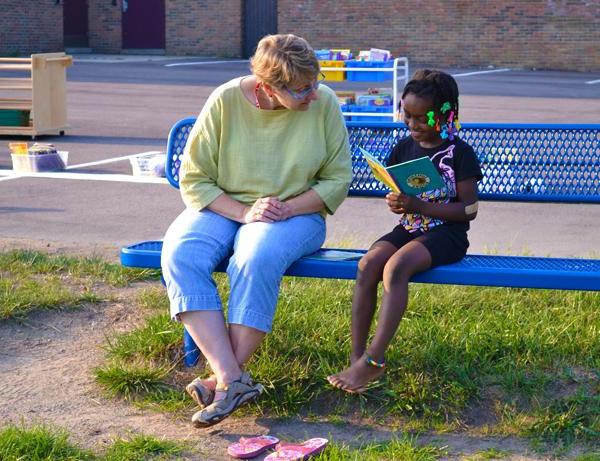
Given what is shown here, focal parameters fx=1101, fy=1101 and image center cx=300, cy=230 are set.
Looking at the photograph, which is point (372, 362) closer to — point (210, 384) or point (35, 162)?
point (210, 384)

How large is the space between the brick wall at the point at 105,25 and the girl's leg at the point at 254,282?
29875 mm

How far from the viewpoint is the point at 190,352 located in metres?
4.36

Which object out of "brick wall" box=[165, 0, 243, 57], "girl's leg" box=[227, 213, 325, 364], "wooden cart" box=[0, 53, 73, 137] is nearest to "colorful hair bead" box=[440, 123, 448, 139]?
"girl's leg" box=[227, 213, 325, 364]

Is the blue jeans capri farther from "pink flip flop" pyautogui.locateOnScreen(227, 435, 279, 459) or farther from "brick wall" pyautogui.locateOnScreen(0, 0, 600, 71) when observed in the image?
"brick wall" pyautogui.locateOnScreen(0, 0, 600, 71)

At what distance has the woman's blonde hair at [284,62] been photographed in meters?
3.98

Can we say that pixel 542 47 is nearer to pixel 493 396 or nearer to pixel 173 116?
pixel 173 116

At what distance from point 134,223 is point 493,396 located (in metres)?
4.06

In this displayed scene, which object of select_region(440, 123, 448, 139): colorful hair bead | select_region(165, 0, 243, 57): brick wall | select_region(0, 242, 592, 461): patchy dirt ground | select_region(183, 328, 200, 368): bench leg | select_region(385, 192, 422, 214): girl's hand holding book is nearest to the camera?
select_region(0, 242, 592, 461): patchy dirt ground

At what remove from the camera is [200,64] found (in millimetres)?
28422

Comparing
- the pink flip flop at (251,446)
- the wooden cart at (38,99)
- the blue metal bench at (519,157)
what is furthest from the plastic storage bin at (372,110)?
the pink flip flop at (251,446)

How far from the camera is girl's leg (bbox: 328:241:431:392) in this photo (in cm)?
388

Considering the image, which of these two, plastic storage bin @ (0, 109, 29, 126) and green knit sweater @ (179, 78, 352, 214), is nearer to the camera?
green knit sweater @ (179, 78, 352, 214)

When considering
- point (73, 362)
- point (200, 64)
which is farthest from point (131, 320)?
point (200, 64)

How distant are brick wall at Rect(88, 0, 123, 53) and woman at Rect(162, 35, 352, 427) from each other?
96.9ft
